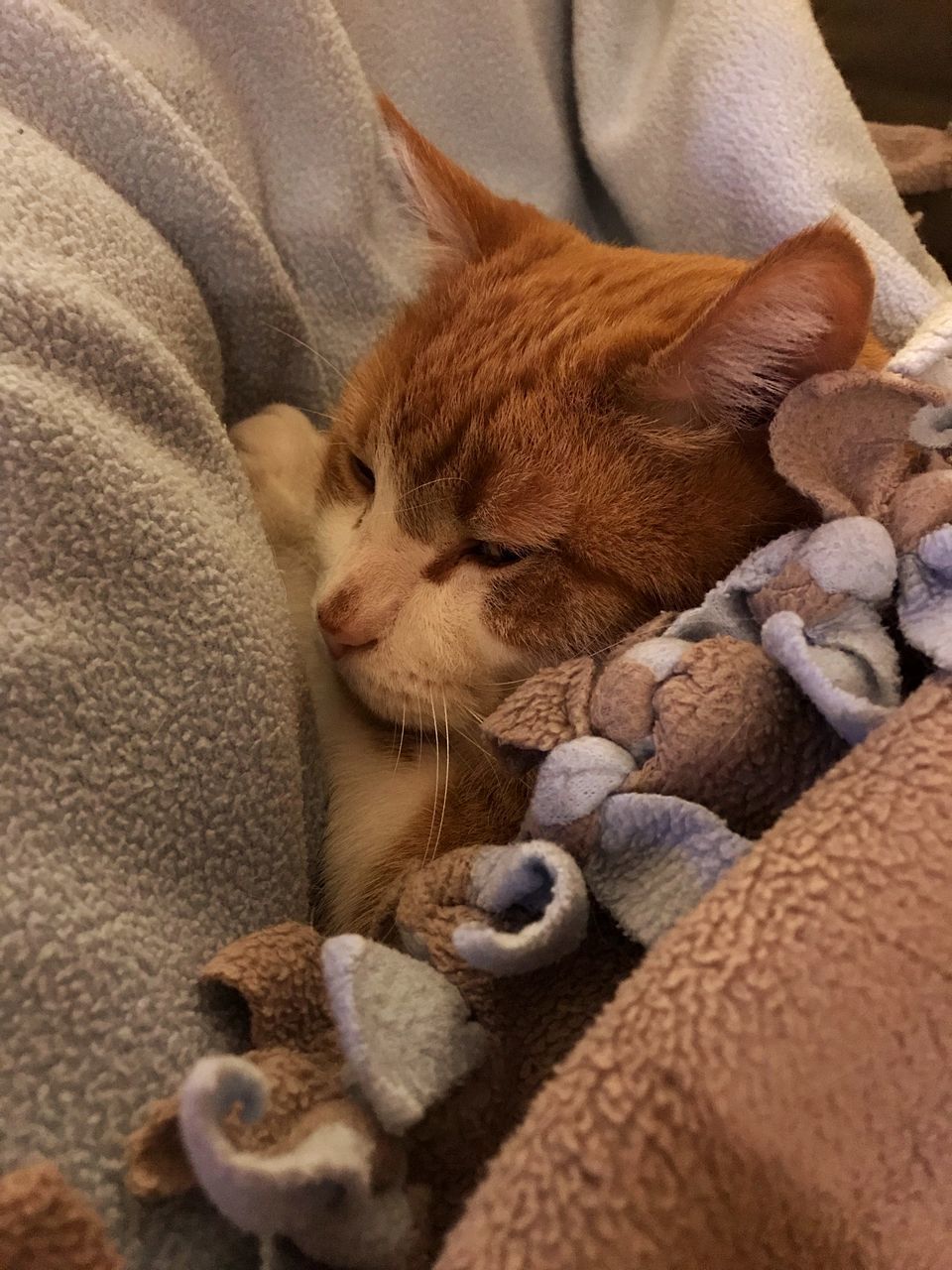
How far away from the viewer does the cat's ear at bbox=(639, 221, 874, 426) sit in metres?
0.70

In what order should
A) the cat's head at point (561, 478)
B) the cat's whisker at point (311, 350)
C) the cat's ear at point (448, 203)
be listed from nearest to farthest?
the cat's head at point (561, 478)
the cat's ear at point (448, 203)
the cat's whisker at point (311, 350)

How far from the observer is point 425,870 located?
674 mm

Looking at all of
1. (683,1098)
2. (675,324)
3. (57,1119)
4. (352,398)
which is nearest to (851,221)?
(675,324)

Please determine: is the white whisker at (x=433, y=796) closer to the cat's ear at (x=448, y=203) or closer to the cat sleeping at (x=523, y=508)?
the cat sleeping at (x=523, y=508)

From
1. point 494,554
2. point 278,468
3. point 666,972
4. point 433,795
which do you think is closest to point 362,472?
point 278,468

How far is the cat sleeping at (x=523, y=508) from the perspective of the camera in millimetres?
811

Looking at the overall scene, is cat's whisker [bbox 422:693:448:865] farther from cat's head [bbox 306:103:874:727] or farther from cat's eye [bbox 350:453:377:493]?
cat's eye [bbox 350:453:377:493]

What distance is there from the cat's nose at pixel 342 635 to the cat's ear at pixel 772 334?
12.5 inches

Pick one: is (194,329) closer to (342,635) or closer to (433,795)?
(342,635)

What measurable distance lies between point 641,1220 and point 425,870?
287 millimetres

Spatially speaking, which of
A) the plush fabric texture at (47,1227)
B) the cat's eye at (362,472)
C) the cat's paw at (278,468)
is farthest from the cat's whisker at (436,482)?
the plush fabric texture at (47,1227)

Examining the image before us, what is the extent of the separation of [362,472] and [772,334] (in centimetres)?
46

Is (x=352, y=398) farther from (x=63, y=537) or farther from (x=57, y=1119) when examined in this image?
(x=57, y=1119)

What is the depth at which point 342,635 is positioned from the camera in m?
0.88
